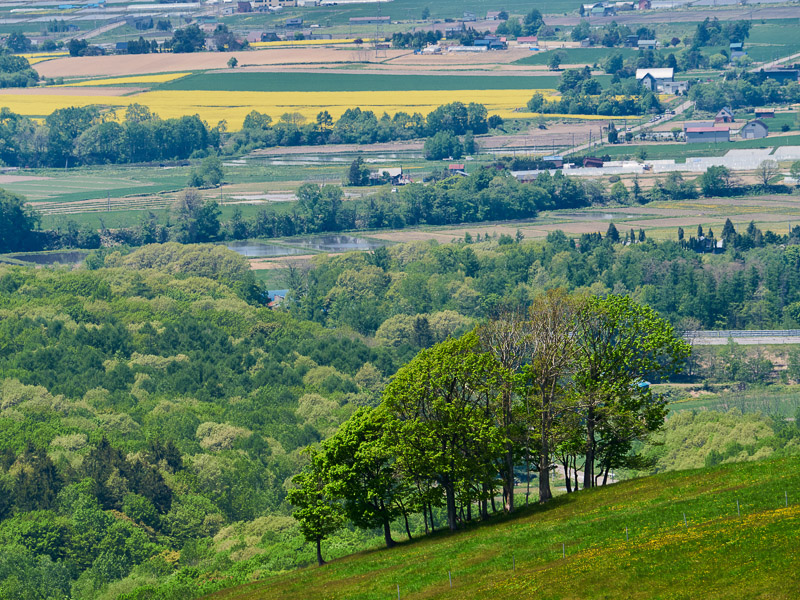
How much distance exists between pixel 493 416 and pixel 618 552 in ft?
61.3

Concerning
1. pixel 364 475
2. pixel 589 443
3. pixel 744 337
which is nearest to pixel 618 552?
pixel 589 443

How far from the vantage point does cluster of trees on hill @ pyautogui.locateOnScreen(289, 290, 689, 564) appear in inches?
2692

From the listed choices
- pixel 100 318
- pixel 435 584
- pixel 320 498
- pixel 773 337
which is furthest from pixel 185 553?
pixel 773 337

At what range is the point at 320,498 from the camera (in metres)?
73.1

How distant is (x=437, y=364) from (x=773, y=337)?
107 m

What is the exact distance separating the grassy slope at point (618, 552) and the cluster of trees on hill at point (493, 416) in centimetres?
305

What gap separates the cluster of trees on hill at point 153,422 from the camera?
97.9 metres

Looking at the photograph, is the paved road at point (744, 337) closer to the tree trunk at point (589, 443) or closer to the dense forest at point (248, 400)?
the dense forest at point (248, 400)

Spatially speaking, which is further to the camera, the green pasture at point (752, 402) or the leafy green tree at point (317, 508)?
the green pasture at point (752, 402)

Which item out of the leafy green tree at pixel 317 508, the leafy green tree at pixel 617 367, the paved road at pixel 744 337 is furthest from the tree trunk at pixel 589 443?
the paved road at pixel 744 337

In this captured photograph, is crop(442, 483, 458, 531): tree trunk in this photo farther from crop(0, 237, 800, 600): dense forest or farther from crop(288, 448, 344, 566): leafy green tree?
crop(288, 448, 344, 566): leafy green tree

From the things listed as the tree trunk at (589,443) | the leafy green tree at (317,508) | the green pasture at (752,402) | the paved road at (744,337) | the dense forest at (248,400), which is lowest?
the paved road at (744,337)

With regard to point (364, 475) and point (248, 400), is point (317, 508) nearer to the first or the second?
point (364, 475)

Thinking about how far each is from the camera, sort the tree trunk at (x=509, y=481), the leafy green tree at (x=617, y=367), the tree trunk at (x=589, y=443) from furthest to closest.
Answer: the tree trunk at (x=589, y=443) < the leafy green tree at (x=617, y=367) < the tree trunk at (x=509, y=481)
